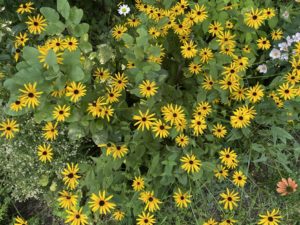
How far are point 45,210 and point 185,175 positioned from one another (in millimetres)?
1055

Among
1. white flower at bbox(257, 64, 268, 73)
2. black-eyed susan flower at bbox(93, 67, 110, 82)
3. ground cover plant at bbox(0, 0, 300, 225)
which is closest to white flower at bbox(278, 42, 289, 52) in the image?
ground cover plant at bbox(0, 0, 300, 225)

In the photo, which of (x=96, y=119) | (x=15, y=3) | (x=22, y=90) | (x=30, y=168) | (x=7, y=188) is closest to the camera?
(x=22, y=90)

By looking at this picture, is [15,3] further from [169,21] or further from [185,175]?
[185,175]

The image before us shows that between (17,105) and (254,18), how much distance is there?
122 centimetres

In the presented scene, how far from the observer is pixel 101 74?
186 cm

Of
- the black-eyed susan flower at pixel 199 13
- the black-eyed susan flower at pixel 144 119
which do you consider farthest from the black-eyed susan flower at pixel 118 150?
the black-eyed susan flower at pixel 199 13

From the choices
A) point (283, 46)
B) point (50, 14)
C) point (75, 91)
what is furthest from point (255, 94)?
point (50, 14)

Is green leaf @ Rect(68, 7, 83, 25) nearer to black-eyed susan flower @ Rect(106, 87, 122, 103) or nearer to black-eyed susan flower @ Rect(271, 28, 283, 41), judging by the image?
black-eyed susan flower @ Rect(106, 87, 122, 103)

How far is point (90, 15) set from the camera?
2.77m

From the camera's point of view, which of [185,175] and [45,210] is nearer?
[185,175]

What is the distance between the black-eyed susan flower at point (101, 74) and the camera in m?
1.85

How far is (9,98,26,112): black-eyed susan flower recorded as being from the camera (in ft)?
5.26

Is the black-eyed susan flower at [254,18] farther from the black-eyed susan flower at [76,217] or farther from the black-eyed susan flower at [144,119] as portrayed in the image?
the black-eyed susan flower at [76,217]

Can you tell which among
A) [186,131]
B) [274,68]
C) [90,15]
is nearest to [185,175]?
[186,131]
